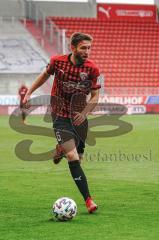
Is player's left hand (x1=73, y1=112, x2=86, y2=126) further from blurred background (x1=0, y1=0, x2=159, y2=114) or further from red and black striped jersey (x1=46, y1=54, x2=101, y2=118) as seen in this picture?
blurred background (x1=0, y1=0, x2=159, y2=114)

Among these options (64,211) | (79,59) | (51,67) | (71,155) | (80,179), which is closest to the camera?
(64,211)

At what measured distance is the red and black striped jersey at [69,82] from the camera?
9.35 metres

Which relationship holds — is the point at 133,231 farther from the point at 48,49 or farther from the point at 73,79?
the point at 48,49

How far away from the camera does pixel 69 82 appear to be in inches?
369

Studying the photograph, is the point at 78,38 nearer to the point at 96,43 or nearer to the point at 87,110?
the point at 87,110

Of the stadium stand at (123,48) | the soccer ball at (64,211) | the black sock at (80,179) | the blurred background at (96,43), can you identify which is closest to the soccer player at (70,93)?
the black sock at (80,179)

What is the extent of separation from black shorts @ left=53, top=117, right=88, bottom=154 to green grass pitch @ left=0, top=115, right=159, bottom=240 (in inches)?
37.5

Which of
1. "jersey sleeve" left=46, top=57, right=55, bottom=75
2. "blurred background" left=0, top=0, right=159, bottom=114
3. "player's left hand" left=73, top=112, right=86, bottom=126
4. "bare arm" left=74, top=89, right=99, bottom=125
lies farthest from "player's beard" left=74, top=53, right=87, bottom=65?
"blurred background" left=0, top=0, right=159, bottom=114

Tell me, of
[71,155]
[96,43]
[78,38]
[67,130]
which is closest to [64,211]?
[71,155]

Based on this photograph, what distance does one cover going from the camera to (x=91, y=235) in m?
7.48

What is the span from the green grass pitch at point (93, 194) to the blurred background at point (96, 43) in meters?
21.6

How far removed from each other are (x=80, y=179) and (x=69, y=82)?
1346 millimetres

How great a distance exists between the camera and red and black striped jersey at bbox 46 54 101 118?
9.35 metres

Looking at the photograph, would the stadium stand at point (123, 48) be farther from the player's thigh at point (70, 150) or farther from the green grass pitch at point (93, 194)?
the player's thigh at point (70, 150)
